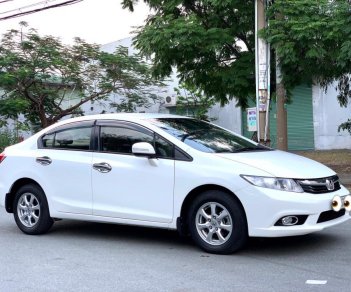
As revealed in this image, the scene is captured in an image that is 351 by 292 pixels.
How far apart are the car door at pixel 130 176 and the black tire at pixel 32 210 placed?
93 centimetres

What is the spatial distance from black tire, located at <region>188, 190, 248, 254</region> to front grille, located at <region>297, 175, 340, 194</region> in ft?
2.40

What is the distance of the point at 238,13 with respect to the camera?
13.4 m

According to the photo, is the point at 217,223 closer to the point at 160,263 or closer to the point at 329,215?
the point at 160,263

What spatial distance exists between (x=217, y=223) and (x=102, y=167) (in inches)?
66.4

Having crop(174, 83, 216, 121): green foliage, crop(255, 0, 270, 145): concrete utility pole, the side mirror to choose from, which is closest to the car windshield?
the side mirror

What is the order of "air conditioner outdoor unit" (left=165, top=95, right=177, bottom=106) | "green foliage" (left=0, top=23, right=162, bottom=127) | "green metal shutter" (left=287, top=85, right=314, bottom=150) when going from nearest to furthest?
"green foliage" (left=0, top=23, right=162, bottom=127) < "green metal shutter" (left=287, top=85, right=314, bottom=150) < "air conditioner outdoor unit" (left=165, top=95, right=177, bottom=106)

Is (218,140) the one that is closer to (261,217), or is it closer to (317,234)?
(261,217)

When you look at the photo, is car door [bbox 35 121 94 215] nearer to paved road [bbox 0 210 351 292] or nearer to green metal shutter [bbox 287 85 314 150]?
paved road [bbox 0 210 351 292]

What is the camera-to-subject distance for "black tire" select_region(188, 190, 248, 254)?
233 inches

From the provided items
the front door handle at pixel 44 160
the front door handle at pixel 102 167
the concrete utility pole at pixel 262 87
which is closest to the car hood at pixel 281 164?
the front door handle at pixel 102 167

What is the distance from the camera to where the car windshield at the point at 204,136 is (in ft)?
21.4

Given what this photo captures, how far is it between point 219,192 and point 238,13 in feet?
27.2

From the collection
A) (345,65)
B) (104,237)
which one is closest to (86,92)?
(345,65)

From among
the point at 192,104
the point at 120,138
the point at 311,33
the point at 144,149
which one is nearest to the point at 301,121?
the point at 192,104
